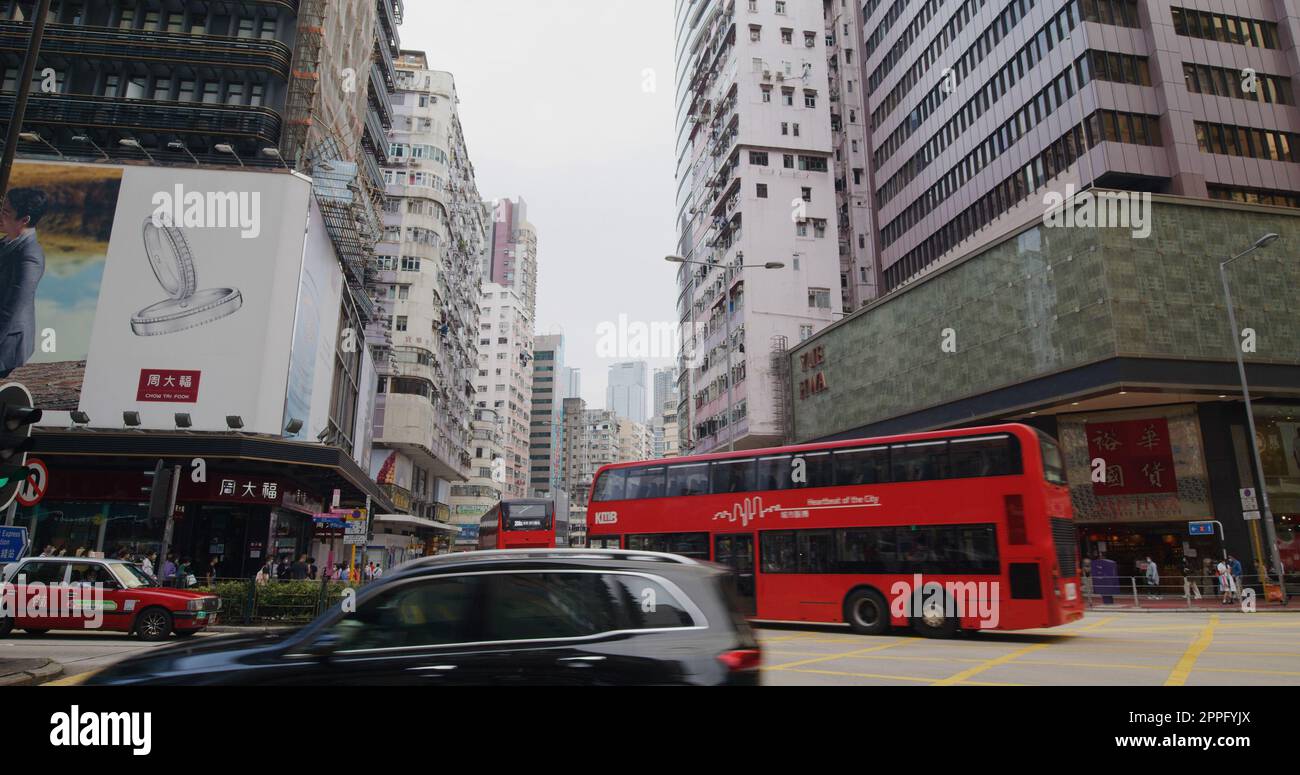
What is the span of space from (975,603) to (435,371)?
49117 mm

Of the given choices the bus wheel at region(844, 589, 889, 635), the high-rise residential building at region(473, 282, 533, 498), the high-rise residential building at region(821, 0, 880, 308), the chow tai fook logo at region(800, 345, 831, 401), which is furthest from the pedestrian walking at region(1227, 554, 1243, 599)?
the high-rise residential building at region(473, 282, 533, 498)

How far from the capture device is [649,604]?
179 inches

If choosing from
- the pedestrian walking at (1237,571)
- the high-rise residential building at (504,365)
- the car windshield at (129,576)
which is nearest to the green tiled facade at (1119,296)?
the pedestrian walking at (1237,571)

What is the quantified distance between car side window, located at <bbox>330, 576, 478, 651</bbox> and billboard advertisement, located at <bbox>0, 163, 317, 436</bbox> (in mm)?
23019

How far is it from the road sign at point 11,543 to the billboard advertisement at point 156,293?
11.7 m

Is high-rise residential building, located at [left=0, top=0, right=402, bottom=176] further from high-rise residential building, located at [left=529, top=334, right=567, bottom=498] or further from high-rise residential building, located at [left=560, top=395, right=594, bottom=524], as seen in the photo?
high-rise residential building, located at [left=529, top=334, right=567, bottom=498]

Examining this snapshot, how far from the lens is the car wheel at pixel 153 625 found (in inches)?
543

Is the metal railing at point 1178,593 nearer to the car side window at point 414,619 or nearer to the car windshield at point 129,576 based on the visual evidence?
the car side window at point 414,619

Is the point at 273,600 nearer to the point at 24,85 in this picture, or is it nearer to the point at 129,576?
the point at 129,576

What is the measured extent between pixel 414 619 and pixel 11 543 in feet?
42.7

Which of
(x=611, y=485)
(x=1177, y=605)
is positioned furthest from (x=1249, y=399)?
(x=611, y=485)

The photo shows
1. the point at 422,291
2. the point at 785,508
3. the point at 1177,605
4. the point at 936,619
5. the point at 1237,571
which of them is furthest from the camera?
the point at 422,291

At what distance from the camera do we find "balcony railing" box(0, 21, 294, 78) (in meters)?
28.7
